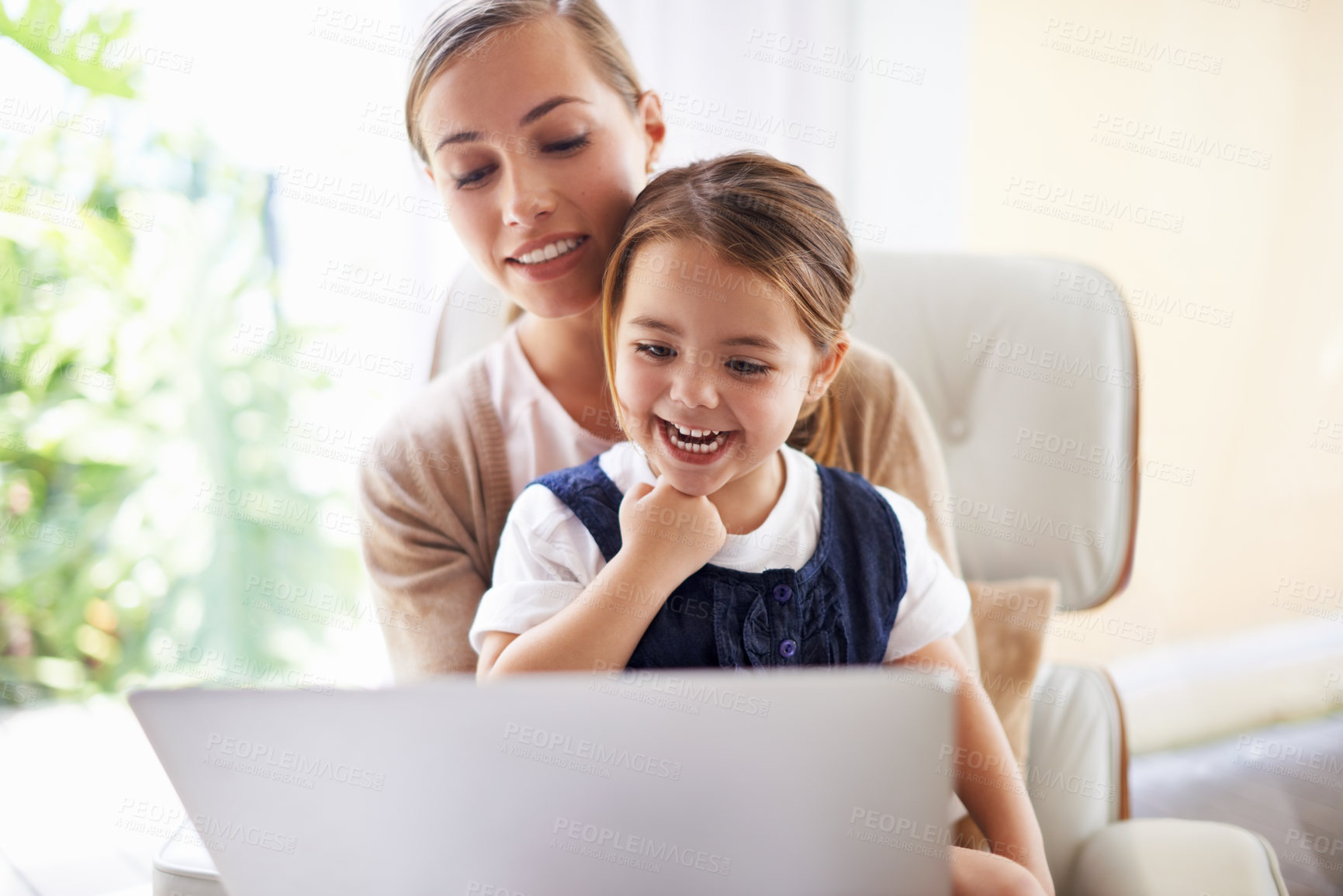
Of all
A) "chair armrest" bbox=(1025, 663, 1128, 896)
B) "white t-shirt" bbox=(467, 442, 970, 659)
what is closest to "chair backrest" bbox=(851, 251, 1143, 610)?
"chair armrest" bbox=(1025, 663, 1128, 896)

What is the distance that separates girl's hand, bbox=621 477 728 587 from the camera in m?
0.79

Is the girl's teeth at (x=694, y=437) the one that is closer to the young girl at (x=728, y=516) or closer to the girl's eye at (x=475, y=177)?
the young girl at (x=728, y=516)

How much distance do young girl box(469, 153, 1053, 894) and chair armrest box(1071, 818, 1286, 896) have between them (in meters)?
0.10

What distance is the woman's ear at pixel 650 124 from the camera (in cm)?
98

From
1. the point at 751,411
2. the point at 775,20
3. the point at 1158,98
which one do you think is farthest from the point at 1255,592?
the point at 751,411

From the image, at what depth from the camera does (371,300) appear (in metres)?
1.73

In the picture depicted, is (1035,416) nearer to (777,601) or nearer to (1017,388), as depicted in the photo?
(1017,388)

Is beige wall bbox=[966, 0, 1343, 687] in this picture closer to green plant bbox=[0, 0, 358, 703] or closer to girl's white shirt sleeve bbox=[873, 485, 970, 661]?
girl's white shirt sleeve bbox=[873, 485, 970, 661]

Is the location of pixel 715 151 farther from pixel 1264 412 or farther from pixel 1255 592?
pixel 1255 592

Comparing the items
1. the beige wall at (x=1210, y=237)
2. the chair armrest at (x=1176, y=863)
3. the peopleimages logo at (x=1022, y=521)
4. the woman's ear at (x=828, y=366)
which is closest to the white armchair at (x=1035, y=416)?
the peopleimages logo at (x=1022, y=521)

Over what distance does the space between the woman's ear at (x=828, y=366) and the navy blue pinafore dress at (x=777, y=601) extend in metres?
0.10

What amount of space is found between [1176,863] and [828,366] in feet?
1.76

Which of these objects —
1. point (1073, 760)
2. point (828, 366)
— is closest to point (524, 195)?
point (828, 366)

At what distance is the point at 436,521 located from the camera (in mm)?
963
